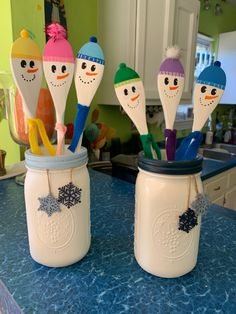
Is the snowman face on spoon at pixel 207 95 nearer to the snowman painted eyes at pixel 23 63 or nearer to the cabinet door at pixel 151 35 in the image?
the snowman painted eyes at pixel 23 63

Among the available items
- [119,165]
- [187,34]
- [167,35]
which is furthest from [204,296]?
[187,34]

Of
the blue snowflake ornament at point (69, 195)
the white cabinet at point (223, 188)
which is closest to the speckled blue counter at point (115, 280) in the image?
the blue snowflake ornament at point (69, 195)

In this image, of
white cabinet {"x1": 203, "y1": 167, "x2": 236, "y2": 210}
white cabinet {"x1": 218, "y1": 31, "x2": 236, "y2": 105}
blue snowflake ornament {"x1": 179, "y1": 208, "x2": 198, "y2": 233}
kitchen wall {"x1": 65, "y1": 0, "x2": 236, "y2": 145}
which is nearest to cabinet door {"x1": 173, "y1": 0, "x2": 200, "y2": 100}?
kitchen wall {"x1": 65, "y1": 0, "x2": 236, "y2": 145}

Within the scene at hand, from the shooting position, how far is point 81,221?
0.49m

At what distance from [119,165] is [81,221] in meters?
0.66

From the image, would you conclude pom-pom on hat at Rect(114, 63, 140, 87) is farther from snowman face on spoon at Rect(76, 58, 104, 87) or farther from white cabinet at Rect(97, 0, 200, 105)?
white cabinet at Rect(97, 0, 200, 105)

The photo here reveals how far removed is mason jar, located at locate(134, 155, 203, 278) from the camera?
17.0 inches

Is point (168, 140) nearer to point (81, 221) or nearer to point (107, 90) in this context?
point (81, 221)

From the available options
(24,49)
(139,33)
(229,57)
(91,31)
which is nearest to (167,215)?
(24,49)

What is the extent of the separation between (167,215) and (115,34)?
131cm

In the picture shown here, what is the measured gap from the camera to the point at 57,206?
46 cm

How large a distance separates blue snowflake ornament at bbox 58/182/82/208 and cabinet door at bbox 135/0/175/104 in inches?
45.9

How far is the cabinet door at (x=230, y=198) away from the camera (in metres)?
1.94

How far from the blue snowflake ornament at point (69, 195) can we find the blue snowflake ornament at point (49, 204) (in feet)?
0.03
